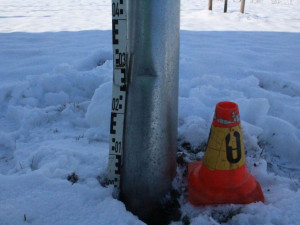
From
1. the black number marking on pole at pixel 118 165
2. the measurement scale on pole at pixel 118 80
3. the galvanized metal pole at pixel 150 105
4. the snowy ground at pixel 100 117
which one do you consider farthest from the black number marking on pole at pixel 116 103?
the snowy ground at pixel 100 117

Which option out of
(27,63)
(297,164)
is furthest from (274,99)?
(27,63)

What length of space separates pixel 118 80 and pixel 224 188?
970 millimetres

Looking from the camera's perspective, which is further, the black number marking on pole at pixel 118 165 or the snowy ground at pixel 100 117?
the black number marking on pole at pixel 118 165

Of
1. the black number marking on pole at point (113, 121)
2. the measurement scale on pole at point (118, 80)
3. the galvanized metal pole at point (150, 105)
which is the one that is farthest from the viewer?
the black number marking on pole at point (113, 121)

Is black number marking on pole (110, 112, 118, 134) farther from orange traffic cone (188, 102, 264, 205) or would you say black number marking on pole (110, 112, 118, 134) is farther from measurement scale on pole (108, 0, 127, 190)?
orange traffic cone (188, 102, 264, 205)

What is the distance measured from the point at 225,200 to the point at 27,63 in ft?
13.8

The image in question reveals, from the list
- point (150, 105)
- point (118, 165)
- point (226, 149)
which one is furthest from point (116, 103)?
point (226, 149)

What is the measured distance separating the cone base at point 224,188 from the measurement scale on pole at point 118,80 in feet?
1.72

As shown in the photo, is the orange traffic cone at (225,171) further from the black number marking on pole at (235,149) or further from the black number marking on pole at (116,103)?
the black number marking on pole at (116,103)

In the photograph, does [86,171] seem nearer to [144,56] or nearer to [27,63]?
[144,56]

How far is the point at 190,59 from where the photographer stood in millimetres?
4926

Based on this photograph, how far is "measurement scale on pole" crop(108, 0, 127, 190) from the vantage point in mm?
1721

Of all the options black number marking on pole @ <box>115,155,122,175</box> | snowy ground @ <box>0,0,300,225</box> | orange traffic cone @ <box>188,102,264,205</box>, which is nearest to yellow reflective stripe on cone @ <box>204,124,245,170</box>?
orange traffic cone @ <box>188,102,264,205</box>

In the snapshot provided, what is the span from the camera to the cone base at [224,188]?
189 cm
